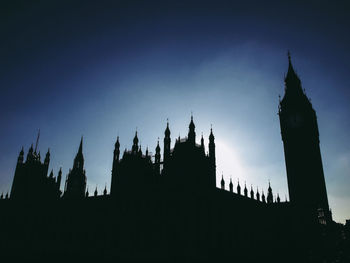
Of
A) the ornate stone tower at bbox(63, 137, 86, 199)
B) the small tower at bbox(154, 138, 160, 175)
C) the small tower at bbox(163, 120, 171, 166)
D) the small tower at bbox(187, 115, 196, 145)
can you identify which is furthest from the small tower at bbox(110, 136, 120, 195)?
the ornate stone tower at bbox(63, 137, 86, 199)

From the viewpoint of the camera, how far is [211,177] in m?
41.4

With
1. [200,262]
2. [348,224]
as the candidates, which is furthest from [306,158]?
[348,224]

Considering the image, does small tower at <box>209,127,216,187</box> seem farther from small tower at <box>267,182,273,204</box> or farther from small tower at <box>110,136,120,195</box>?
small tower at <box>267,182,273,204</box>

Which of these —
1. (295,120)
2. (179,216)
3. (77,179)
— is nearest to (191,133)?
(179,216)

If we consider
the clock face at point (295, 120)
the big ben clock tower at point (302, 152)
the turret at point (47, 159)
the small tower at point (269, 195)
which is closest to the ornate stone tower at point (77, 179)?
the turret at point (47, 159)

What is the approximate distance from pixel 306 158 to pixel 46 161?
69371mm

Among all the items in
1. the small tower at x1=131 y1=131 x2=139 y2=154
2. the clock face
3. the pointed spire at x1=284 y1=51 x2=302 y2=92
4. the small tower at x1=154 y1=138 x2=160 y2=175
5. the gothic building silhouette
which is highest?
the pointed spire at x1=284 y1=51 x2=302 y2=92

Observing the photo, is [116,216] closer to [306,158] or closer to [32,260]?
[32,260]

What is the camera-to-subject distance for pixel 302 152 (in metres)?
61.2

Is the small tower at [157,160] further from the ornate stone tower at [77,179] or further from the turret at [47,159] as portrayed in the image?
the turret at [47,159]

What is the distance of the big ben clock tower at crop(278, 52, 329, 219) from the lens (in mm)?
57438

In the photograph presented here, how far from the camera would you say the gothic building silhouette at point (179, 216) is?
34.7 m

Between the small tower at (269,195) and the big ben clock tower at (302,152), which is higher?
the big ben clock tower at (302,152)

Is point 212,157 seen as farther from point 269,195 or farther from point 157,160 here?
point 269,195
